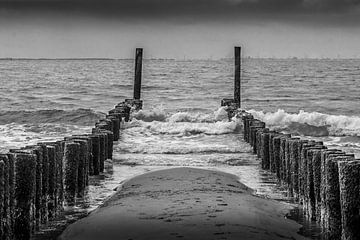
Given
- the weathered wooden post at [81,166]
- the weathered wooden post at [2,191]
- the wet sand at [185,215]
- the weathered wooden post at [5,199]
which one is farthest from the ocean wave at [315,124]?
the weathered wooden post at [2,191]

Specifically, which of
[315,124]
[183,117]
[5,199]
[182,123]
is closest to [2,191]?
[5,199]

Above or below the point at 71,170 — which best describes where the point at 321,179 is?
above

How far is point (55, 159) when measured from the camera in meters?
9.12

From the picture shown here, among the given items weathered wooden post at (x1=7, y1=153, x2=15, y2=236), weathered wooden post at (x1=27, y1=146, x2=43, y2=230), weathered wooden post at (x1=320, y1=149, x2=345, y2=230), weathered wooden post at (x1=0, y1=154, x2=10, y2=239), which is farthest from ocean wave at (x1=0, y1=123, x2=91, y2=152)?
weathered wooden post at (x1=320, y1=149, x2=345, y2=230)

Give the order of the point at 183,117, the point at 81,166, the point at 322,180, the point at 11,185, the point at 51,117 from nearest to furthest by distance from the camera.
→ the point at 11,185 < the point at 322,180 < the point at 81,166 < the point at 183,117 < the point at 51,117

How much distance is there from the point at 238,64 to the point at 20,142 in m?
10.2

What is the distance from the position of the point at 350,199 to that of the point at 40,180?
3665mm

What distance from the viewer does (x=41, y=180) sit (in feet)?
27.6

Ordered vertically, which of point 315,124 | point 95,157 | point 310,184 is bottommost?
point 315,124

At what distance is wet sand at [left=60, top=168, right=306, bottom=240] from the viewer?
730 cm

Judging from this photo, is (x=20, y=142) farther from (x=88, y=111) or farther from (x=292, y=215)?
(x=88, y=111)

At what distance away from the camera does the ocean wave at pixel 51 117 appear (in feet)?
94.0

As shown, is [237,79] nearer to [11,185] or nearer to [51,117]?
[51,117]

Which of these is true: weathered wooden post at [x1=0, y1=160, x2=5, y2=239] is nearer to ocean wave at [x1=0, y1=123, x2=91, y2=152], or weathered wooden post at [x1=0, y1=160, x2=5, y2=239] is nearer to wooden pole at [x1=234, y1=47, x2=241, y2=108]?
ocean wave at [x1=0, y1=123, x2=91, y2=152]
